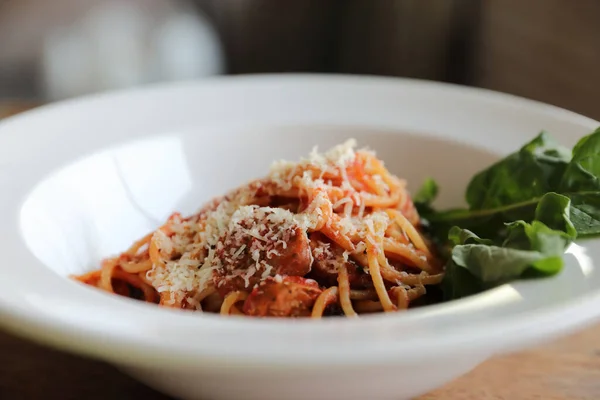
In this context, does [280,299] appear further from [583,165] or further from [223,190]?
[223,190]

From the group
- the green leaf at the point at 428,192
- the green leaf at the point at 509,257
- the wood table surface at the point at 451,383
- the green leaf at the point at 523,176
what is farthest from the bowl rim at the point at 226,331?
the green leaf at the point at 428,192

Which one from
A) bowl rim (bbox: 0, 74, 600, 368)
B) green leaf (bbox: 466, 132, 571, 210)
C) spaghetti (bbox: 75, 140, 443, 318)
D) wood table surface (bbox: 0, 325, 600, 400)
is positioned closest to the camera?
bowl rim (bbox: 0, 74, 600, 368)

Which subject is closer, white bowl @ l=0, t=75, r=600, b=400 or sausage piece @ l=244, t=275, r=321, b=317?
white bowl @ l=0, t=75, r=600, b=400

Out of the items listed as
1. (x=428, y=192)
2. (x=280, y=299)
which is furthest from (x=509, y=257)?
(x=428, y=192)

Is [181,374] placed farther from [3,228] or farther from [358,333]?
[3,228]

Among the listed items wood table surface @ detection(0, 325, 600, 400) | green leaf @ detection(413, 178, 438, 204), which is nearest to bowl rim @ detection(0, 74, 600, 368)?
wood table surface @ detection(0, 325, 600, 400)

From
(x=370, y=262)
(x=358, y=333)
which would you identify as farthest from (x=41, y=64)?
(x=358, y=333)

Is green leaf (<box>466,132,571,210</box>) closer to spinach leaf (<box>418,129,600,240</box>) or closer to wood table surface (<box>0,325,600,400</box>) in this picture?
spinach leaf (<box>418,129,600,240</box>)
